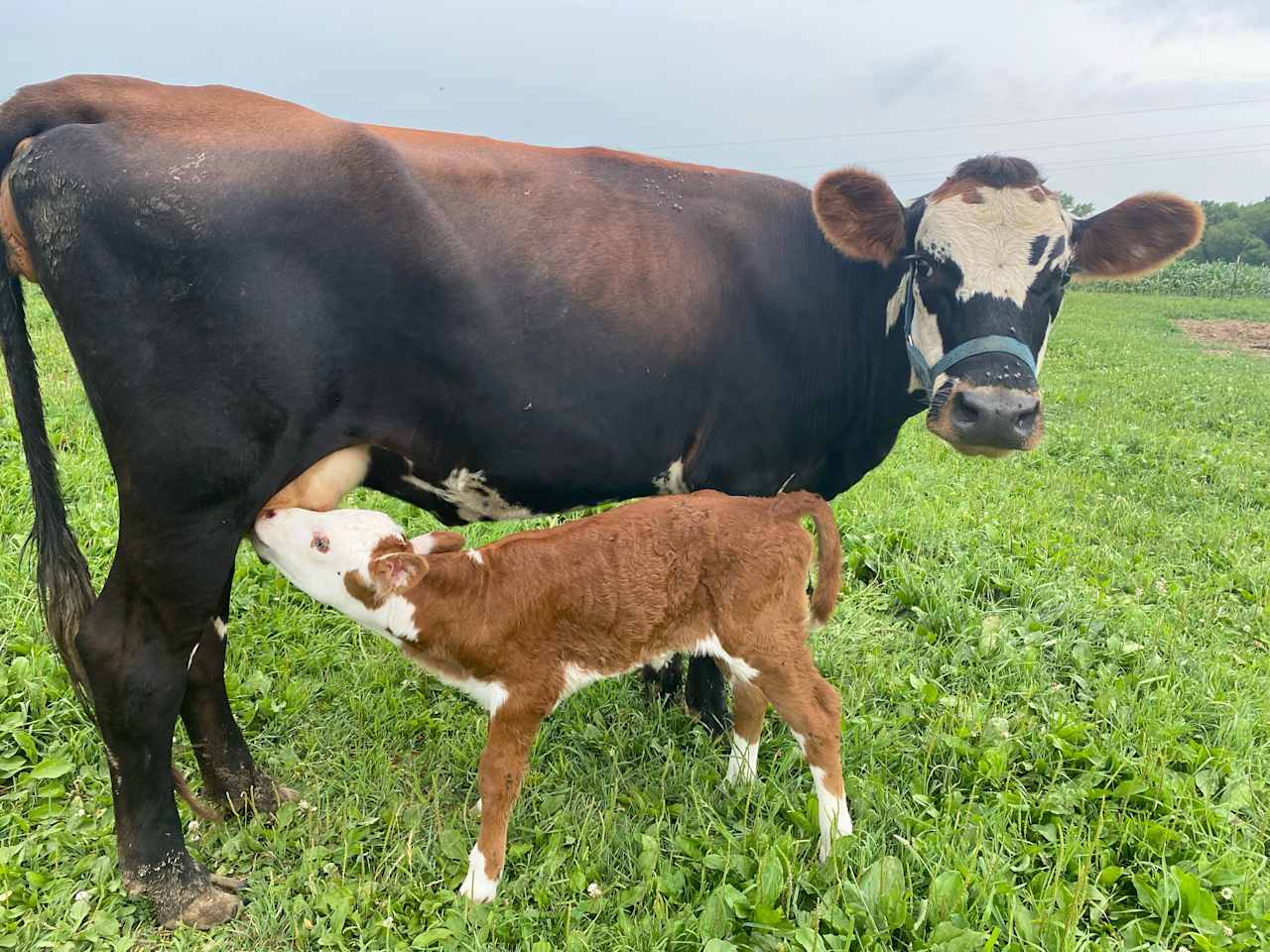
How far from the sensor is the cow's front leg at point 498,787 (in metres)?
2.77

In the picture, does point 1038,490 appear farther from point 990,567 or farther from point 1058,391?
point 1058,391

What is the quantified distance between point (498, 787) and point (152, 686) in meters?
1.16

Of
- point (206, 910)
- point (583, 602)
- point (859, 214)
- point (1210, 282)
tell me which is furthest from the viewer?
point (1210, 282)

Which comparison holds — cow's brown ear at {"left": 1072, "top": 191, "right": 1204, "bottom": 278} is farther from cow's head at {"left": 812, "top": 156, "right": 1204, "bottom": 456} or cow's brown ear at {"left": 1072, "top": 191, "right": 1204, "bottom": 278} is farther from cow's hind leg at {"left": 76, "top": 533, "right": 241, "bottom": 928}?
cow's hind leg at {"left": 76, "top": 533, "right": 241, "bottom": 928}

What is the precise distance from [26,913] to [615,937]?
6.07 ft

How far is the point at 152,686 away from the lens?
2.65m

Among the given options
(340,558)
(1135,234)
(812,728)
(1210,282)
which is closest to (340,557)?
(340,558)

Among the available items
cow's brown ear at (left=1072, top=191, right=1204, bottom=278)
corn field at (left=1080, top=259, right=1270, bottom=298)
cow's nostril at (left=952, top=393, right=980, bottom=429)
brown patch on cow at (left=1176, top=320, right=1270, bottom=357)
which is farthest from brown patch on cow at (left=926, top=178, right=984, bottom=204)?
corn field at (left=1080, top=259, right=1270, bottom=298)

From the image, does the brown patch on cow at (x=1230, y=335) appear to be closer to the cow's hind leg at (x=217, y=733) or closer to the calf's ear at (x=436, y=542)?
the calf's ear at (x=436, y=542)

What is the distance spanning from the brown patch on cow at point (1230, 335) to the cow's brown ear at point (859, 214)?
24.1 m

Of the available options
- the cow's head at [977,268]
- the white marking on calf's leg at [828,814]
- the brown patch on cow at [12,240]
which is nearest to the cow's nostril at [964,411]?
the cow's head at [977,268]

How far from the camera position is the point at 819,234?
12.6 feet

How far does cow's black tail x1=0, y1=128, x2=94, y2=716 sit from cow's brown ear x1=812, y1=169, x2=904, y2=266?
3.02 meters

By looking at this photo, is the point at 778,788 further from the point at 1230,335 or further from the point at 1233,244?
the point at 1233,244
